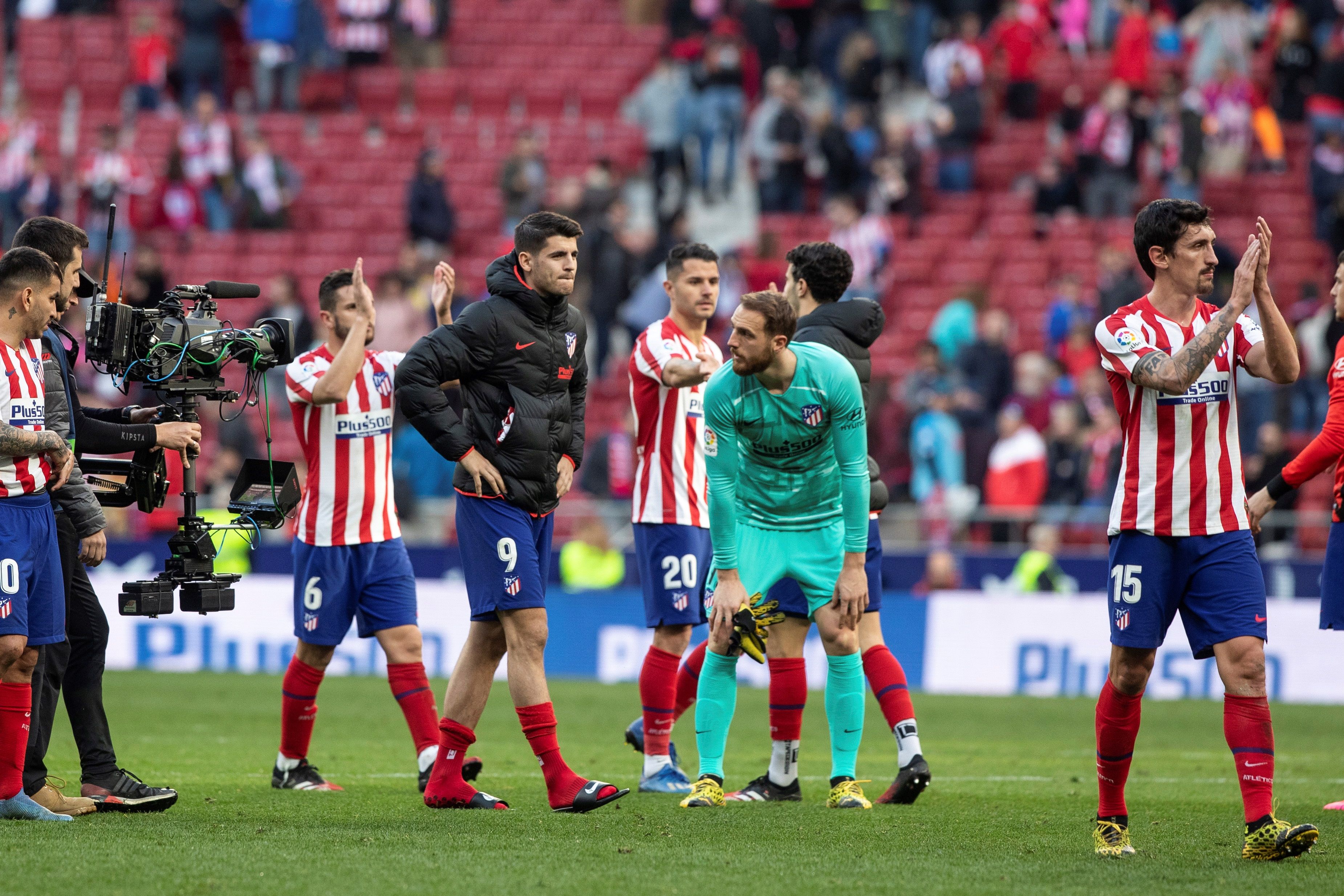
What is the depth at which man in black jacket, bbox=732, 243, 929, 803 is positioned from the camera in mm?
7863

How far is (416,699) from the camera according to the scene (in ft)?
28.5

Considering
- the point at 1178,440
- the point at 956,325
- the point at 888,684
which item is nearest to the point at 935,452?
the point at 956,325

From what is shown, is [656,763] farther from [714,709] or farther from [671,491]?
[671,491]

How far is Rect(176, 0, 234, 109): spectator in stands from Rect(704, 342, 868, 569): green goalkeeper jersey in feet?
63.6

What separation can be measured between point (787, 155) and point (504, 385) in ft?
49.9

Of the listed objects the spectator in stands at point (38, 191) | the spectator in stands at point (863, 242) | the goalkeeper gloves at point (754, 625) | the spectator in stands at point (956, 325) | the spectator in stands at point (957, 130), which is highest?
the spectator in stands at point (957, 130)

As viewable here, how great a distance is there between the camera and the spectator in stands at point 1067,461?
1666cm

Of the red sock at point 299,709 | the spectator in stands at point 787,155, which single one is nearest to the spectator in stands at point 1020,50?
the spectator in stands at point 787,155

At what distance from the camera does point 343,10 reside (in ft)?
81.3

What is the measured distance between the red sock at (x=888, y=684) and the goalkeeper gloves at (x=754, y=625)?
0.97 meters

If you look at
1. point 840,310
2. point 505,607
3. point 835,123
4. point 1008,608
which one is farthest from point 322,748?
point 835,123

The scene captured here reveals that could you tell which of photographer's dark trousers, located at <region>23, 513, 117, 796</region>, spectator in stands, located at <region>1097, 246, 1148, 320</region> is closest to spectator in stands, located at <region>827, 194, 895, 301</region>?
spectator in stands, located at <region>1097, 246, 1148, 320</region>

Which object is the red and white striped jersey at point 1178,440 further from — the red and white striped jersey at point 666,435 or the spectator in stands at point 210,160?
the spectator in stands at point 210,160

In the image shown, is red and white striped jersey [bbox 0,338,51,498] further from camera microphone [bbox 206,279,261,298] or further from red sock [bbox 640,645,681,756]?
red sock [bbox 640,645,681,756]
